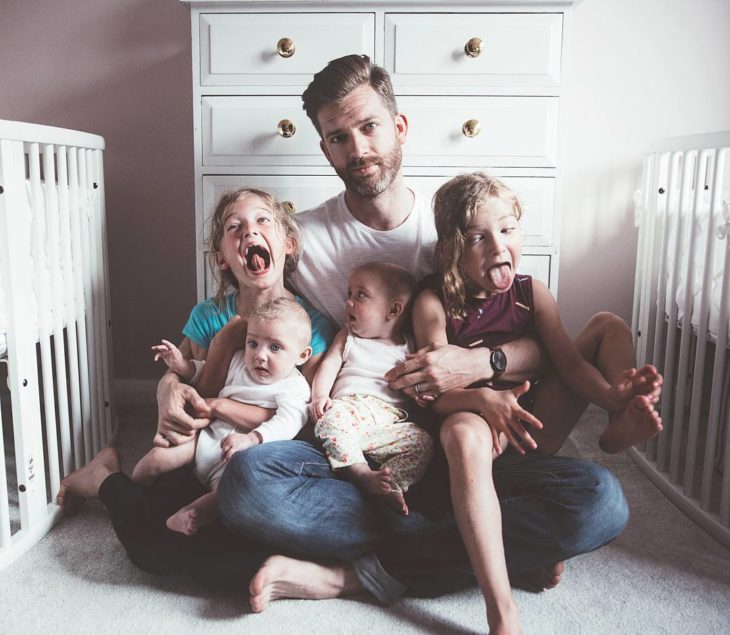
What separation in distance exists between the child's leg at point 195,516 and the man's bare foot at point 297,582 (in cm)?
16

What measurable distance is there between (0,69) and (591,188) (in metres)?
1.90

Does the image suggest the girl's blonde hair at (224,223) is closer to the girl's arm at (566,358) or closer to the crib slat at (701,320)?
the girl's arm at (566,358)

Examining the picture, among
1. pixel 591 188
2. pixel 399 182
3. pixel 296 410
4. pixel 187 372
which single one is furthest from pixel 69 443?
pixel 591 188

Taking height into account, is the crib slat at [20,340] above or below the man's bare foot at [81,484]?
above

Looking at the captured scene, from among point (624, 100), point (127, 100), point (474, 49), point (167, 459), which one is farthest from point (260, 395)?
point (624, 100)

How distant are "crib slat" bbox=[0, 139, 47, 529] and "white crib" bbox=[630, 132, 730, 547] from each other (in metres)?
1.43

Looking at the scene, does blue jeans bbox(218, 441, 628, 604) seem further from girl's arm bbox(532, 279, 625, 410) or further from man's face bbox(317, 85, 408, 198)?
man's face bbox(317, 85, 408, 198)

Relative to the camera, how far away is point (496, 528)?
47.6 inches

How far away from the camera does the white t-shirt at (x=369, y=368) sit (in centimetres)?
146

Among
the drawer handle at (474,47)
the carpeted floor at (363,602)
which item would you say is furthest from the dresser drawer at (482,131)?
the carpeted floor at (363,602)

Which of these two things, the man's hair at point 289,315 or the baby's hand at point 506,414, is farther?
the man's hair at point 289,315

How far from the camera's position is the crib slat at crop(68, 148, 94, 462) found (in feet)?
5.81

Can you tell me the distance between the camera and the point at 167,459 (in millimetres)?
1466

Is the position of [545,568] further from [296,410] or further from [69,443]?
[69,443]
